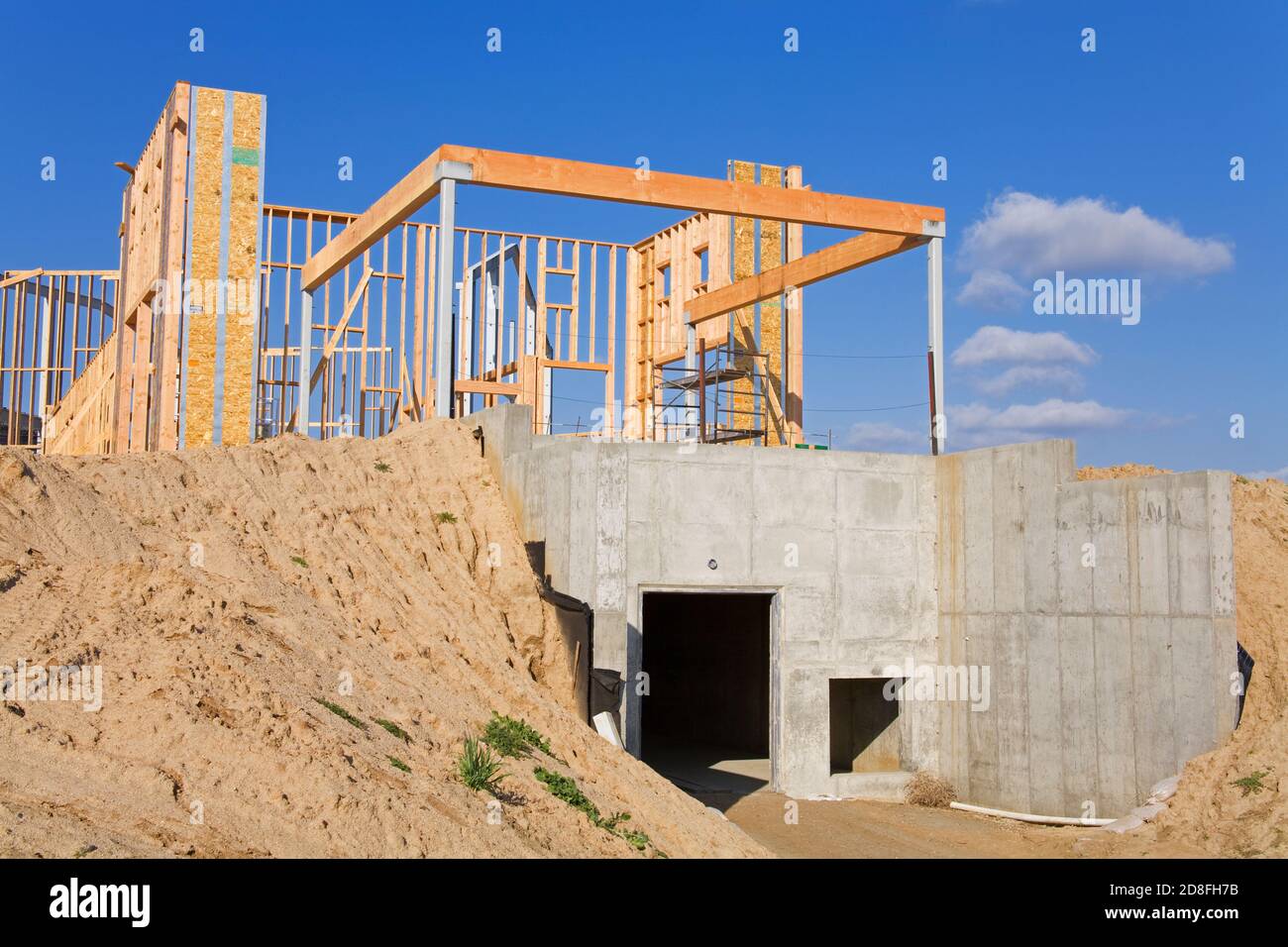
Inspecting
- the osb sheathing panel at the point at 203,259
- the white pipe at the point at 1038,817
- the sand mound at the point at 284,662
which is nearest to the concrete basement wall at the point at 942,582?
the white pipe at the point at 1038,817

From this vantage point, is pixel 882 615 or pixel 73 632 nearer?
pixel 73 632

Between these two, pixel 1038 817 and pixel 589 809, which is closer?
pixel 589 809

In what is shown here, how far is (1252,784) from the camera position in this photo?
41.6 ft

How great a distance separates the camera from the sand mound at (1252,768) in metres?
12.3

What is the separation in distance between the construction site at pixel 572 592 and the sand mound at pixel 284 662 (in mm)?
37

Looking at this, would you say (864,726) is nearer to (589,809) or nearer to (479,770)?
(589,809)

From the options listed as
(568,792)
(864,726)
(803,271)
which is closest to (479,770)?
(568,792)

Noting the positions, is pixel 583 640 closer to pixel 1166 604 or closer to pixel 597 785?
pixel 597 785

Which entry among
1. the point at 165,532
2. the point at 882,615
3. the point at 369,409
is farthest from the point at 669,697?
the point at 165,532

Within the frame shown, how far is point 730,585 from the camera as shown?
16547 millimetres

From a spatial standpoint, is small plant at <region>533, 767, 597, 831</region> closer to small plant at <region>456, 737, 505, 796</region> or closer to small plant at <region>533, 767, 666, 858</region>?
small plant at <region>533, 767, 666, 858</region>

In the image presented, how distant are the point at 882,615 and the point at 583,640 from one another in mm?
5614

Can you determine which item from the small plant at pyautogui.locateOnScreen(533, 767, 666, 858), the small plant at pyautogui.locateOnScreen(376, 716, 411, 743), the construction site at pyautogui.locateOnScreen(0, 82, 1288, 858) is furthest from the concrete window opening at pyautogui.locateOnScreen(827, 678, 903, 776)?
the small plant at pyautogui.locateOnScreen(376, 716, 411, 743)

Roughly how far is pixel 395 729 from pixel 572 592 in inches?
253
